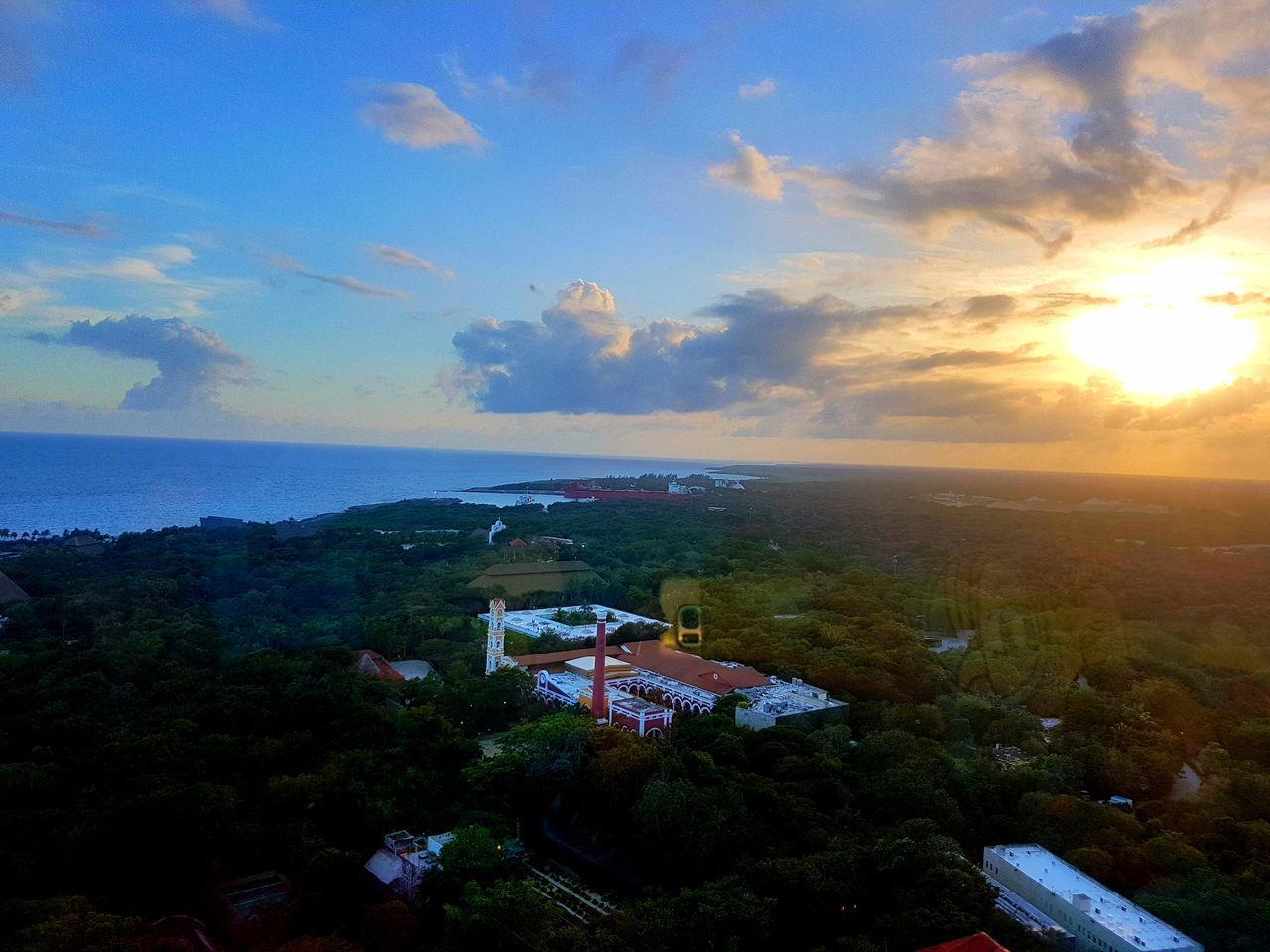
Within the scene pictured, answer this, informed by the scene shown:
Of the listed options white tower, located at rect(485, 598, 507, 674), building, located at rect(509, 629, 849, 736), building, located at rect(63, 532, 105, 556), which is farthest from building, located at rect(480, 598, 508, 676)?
building, located at rect(63, 532, 105, 556)

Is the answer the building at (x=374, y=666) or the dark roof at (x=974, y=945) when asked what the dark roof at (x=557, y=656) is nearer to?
the building at (x=374, y=666)

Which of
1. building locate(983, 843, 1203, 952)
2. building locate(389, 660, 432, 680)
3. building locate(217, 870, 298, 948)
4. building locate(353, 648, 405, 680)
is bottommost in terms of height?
building locate(983, 843, 1203, 952)

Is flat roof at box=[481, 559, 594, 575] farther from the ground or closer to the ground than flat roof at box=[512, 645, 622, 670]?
farther from the ground

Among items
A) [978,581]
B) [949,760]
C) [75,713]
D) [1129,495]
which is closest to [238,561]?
[75,713]

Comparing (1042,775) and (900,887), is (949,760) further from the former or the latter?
(900,887)

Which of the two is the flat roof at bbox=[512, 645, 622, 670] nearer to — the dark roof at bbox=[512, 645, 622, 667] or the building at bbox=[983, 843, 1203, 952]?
the dark roof at bbox=[512, 645, 622, 667]

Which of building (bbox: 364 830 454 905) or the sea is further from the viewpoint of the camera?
the sea
